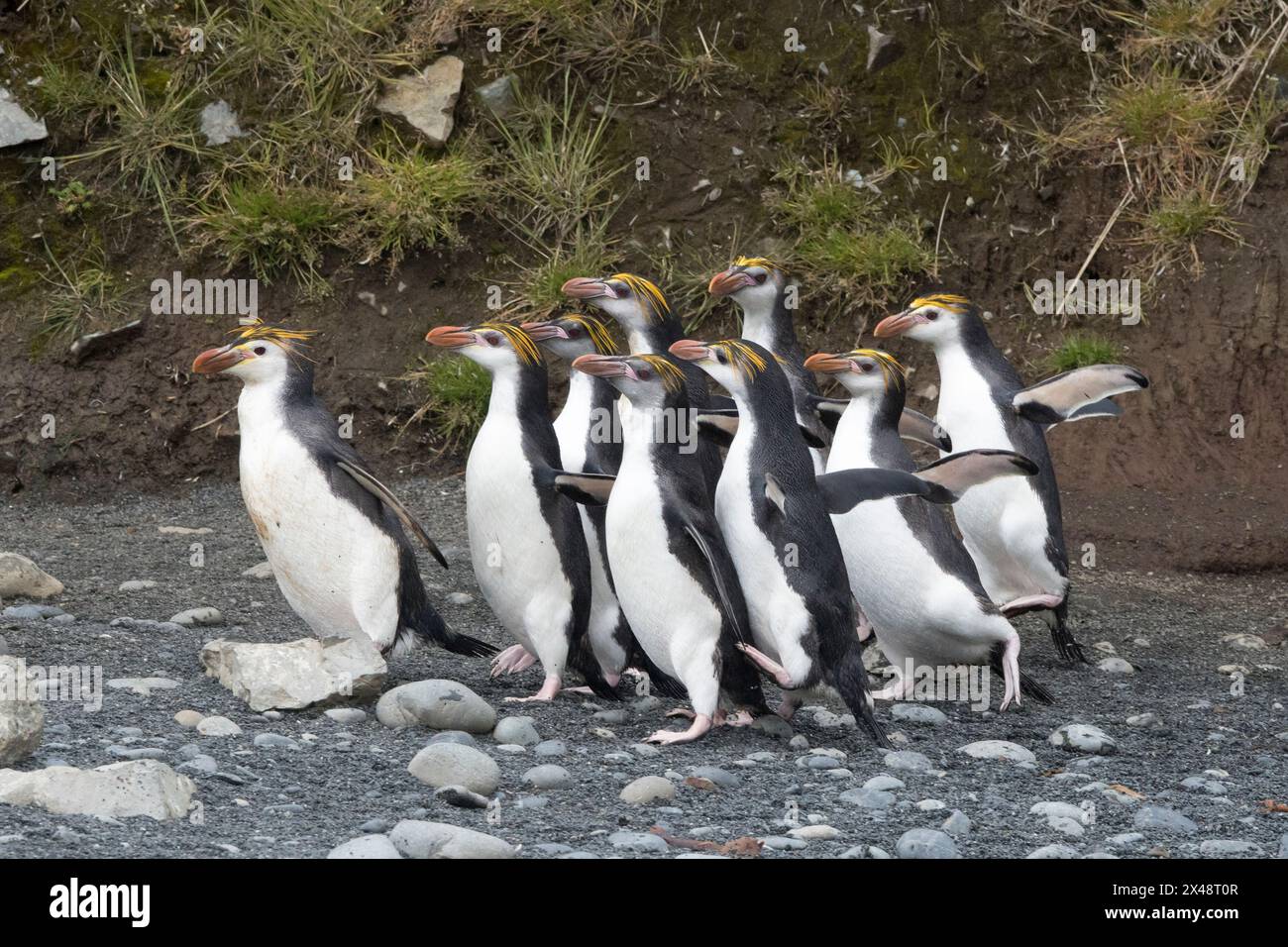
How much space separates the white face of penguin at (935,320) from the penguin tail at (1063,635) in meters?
1.02

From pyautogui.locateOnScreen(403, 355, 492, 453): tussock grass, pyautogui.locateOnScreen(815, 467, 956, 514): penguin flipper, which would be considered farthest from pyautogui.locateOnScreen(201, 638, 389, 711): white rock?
pyautogui.locateOnScreen(403, 355, 492, 453): tussock grass

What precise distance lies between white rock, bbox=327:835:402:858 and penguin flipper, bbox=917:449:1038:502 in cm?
225

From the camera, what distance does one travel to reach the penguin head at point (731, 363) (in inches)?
178

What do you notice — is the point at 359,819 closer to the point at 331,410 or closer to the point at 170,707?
the point at 170,707

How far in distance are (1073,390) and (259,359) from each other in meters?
2.71

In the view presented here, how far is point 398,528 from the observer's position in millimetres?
4938

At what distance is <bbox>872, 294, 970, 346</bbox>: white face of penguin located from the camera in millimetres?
5895

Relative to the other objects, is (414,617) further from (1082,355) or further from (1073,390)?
(1082,355)

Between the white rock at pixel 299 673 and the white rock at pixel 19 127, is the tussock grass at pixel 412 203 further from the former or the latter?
the white rock at pixel 299 673

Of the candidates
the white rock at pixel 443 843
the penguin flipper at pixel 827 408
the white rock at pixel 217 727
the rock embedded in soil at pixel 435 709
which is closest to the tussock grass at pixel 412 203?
the penguin flipper at pixel 827 408

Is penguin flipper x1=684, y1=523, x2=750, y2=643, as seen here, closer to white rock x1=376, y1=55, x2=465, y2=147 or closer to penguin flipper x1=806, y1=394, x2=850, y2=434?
penguin flipper x1=806, y1=394, x2=850, y2=434

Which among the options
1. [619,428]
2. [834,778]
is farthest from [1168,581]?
[834,778]

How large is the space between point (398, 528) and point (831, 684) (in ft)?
4.60

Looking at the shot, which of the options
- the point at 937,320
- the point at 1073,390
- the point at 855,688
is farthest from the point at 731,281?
the point at 855,688
